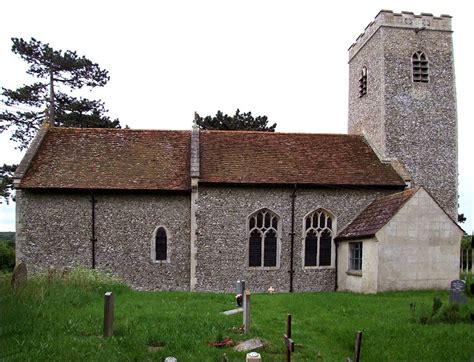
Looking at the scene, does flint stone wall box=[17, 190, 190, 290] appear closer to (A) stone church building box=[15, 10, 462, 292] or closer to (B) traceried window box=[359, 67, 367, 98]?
(A) stone church building box=[15, 10, 462, 292]

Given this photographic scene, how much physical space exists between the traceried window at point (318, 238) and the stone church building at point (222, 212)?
0.14 feet

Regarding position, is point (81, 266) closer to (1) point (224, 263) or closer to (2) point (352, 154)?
(1) point (224, 263)

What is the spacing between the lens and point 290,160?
20844 mm

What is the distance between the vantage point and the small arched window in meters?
19.2

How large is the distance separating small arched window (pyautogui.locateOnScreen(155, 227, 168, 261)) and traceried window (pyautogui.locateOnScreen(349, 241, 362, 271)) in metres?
7.44

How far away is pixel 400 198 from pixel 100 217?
462 inches

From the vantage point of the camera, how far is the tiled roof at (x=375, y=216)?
1692 cm

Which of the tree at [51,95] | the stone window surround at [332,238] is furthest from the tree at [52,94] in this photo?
the stone window surround at [332,238]

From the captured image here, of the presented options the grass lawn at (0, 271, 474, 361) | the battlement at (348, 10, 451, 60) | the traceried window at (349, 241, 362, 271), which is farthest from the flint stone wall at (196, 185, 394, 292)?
the battlement at (348, 10, 451, 60)

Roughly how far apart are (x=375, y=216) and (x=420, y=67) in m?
8.95

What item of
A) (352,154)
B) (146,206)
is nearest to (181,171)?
(146,206)

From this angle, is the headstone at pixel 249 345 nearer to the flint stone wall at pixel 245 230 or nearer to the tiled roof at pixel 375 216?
the tiled roof at pixel 375 216

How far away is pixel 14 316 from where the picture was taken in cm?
900

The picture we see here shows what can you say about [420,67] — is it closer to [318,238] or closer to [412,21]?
[412,21]
